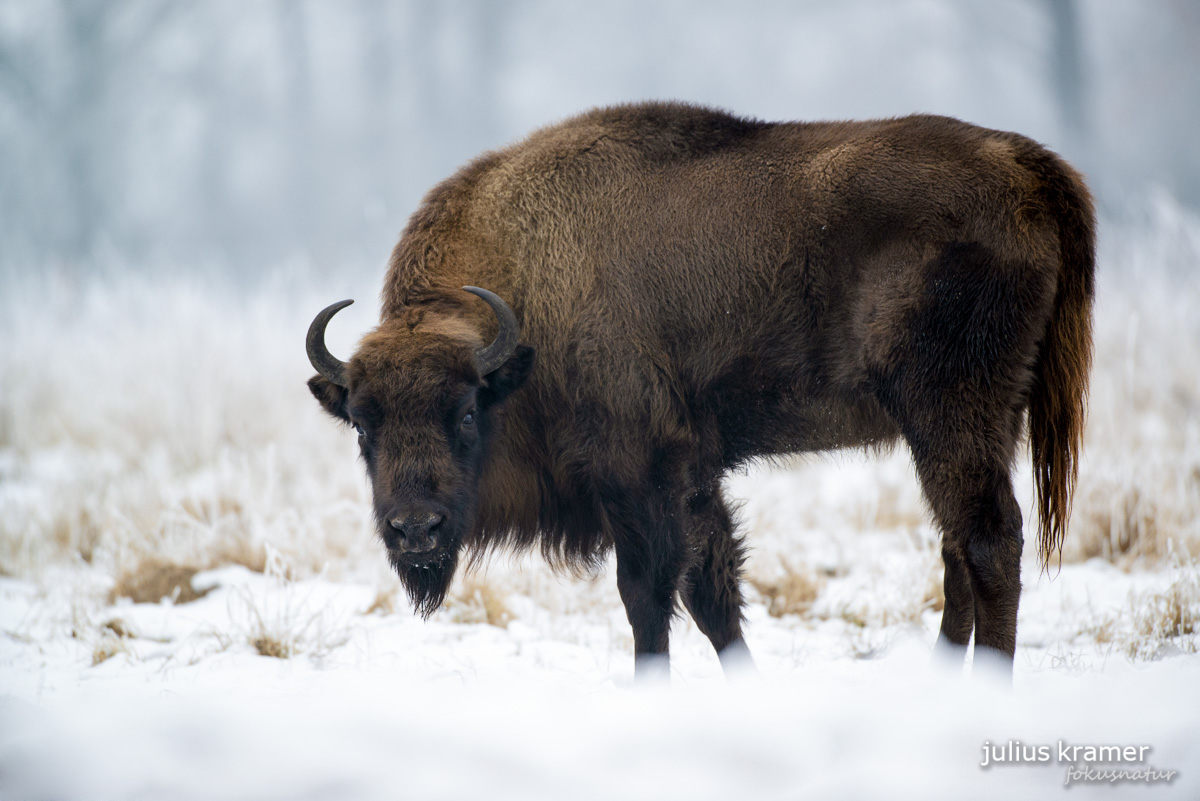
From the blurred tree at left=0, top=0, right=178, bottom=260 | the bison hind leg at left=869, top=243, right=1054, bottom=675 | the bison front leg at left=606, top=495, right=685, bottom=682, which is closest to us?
the bison hind leg at left=869, top=243, right=1054, bottom=675

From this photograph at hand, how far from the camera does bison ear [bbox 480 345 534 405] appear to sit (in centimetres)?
332

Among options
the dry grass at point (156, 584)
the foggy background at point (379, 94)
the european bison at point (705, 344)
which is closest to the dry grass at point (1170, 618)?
the european bison at point (705, 344)

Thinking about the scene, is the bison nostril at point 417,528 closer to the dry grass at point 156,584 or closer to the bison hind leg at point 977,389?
the bison hind leg at point 977,389

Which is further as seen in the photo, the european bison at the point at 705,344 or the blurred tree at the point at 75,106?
the blurred tree at the point at 75,106

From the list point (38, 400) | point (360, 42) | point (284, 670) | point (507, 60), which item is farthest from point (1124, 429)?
point (360, 42)

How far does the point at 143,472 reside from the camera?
6.82m

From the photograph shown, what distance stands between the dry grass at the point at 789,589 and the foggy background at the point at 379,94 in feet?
18.6

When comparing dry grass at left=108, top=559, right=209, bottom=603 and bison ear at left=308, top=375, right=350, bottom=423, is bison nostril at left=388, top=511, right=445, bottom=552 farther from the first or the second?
dry grass at left=108, top=559, right=209, bottom=603

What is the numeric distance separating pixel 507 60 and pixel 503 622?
11.6 m

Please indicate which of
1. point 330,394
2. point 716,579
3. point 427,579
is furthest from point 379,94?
point 716,579

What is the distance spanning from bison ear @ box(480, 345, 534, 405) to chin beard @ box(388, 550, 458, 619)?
0.57 meters

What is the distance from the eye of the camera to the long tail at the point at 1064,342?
3.04m

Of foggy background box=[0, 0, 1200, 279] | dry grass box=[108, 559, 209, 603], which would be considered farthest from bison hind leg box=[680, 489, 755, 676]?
foggy background box=[0, 0, 1200, 279]

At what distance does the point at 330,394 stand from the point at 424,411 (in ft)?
1.58
